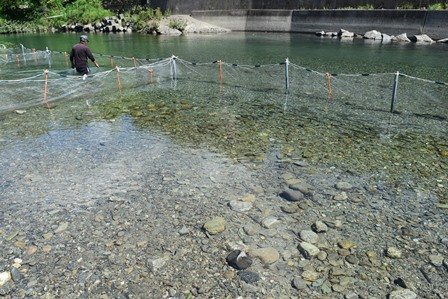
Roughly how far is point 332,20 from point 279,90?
30270 millimetres

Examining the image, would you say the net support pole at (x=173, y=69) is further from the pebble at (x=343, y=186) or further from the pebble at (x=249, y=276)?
the pebble at (x=249, y=276)

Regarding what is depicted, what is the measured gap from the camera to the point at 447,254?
6.18 metres

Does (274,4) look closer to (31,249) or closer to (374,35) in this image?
(374,35)

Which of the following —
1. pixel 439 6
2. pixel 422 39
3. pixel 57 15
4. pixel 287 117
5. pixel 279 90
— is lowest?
pixel 287 117

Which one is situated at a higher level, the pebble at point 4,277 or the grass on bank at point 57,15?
the grass on bank at point 57,15

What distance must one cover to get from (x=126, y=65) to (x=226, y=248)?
20937 millimetres

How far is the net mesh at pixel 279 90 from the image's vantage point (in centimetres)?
1341

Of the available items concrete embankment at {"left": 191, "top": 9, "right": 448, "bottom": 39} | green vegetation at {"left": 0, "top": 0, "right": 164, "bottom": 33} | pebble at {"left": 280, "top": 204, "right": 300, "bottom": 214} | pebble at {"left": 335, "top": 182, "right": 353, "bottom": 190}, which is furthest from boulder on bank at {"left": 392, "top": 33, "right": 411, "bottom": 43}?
pebble at {"left": 280, "top": 204, "right": 300, "bottom": 214}

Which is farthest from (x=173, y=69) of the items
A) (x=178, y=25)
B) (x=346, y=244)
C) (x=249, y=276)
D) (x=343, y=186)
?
(x=178, y=25)

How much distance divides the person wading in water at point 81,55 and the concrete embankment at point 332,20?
31.7 meters

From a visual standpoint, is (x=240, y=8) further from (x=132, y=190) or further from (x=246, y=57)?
(x=132, y=190)

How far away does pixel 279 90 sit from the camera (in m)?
17.4

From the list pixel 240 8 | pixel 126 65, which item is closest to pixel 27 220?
pixel 126 65

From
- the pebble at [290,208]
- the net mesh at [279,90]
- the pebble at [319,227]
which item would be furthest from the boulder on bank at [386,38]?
the pebble at [319,227]
